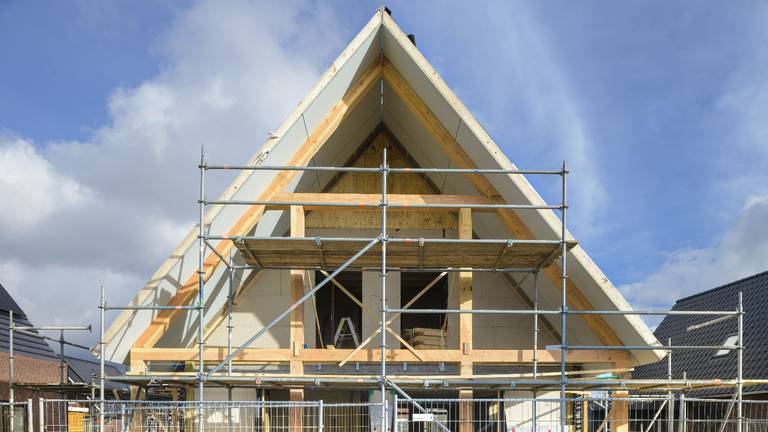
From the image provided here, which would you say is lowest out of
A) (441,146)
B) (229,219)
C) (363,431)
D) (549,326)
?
(363,431)

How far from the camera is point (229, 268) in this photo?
1080 centimetres

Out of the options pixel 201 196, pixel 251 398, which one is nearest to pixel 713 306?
pixel 251 398

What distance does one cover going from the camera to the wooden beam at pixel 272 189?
1070cm

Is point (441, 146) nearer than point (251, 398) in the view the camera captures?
Yes

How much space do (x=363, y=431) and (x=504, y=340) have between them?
311 cm

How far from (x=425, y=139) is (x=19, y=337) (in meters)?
11.4

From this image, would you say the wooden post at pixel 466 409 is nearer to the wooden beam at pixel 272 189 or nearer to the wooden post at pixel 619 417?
the wooden post at pixel 619 417

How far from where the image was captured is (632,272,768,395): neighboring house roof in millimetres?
16859

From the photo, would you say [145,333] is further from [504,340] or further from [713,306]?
[713,306]

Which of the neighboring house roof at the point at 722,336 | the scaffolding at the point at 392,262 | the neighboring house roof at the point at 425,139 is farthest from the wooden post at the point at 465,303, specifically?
the neighboring house roof at the point at 722,336

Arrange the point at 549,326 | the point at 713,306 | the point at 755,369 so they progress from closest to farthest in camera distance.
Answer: the point at 549,326 → the point at 755,369 → the point at 713,306

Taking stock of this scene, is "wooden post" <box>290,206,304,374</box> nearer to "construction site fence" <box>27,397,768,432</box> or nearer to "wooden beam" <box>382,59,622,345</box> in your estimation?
"construction site fence" <box>27,397,768,432</box>

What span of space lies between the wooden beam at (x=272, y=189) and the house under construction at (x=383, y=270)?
0.02 metres

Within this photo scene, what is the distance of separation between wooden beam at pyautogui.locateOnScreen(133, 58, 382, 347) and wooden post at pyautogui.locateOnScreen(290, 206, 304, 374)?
511mm
